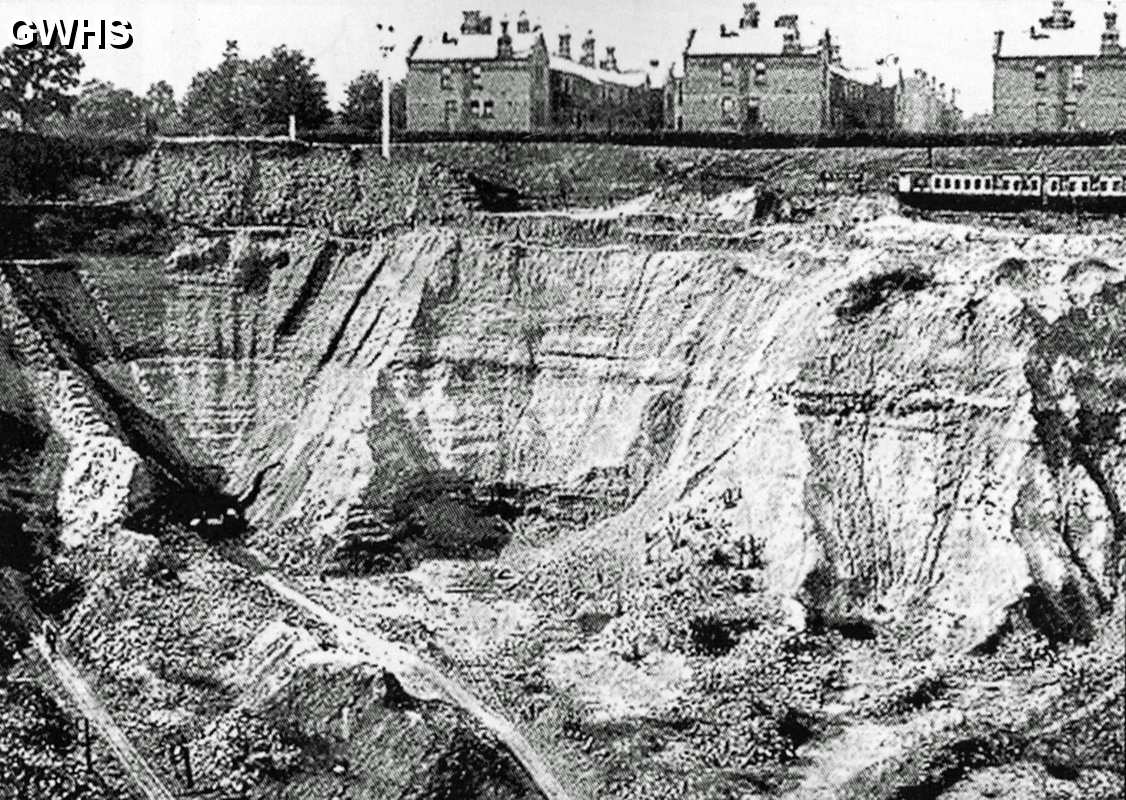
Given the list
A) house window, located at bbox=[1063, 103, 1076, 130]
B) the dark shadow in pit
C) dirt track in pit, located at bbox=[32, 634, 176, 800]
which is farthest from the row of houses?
dirt track in pit, located at bbox=[32, 634, 176, 800]

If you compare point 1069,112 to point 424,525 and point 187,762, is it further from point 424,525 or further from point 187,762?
point 187,762

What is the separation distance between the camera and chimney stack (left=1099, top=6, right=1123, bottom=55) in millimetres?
61188

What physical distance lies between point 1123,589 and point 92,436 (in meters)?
28.5

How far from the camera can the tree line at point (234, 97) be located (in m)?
68.8

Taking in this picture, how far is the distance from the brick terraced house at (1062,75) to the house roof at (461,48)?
18477 millimetres

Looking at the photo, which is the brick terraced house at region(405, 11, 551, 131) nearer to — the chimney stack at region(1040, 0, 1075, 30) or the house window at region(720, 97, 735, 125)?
the house window at region(720, 97, 735, 125)

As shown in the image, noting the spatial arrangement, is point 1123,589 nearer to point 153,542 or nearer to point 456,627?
point 456,627

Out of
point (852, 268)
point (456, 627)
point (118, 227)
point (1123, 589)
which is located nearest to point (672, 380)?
point (852, 268)

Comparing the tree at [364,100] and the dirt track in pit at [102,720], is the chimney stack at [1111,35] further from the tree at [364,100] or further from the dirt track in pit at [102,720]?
the dirt track in pit at [102,720]

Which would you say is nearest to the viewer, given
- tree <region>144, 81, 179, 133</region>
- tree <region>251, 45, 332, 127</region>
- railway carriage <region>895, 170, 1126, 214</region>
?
railway carriage <region>895, 170, 1126, 214</region>

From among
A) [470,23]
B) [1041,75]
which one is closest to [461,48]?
[470,23]

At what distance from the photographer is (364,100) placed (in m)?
77.4

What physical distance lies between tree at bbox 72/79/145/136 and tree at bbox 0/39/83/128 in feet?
43.9

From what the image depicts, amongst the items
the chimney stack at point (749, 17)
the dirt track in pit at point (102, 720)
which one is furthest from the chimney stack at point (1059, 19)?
the dirt track in pit at point (102, 720)
